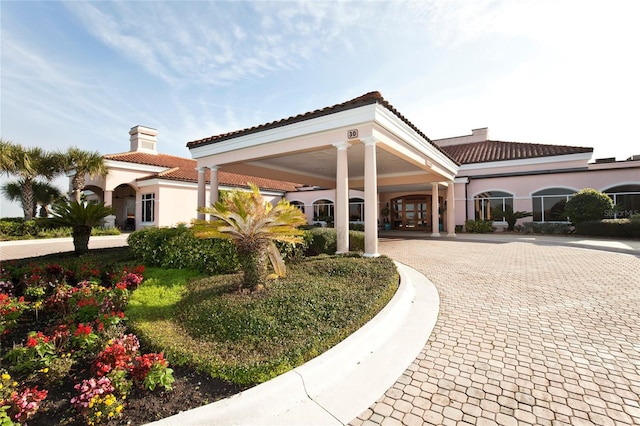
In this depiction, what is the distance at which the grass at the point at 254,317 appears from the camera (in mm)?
3164

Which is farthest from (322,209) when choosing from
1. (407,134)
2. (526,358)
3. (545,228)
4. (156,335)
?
(526,358)

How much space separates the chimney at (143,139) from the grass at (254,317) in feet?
88.5

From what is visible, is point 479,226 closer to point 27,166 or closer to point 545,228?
point 545,228

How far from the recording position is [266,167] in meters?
14.9

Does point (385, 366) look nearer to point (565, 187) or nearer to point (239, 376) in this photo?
point (239, 376)

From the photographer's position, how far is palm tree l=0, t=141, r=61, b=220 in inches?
669

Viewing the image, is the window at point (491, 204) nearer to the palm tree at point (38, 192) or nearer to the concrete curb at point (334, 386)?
the concrete curb at point (334, 386)

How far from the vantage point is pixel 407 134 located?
10.5 m

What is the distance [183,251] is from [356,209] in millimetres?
21247

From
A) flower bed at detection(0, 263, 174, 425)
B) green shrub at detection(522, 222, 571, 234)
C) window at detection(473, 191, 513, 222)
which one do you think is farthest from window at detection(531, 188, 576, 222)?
flower bed at detection(0, 263, 174, 425)

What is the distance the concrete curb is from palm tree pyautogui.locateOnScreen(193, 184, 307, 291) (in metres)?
2.10

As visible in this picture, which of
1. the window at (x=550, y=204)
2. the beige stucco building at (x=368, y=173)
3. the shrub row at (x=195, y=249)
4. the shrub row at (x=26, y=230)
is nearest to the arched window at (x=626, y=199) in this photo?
the beige stucco building at (x=368, y=173)

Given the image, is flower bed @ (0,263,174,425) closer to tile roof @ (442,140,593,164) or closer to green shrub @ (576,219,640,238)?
green shrub @ (576,219,640,238)

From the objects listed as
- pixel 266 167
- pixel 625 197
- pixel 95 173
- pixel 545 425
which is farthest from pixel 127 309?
pixel 625 197
